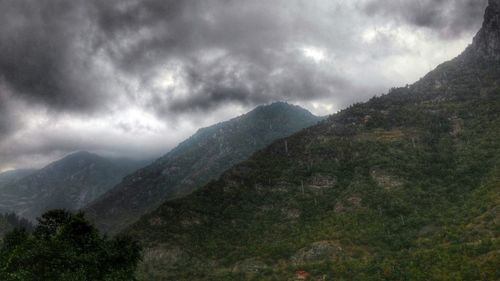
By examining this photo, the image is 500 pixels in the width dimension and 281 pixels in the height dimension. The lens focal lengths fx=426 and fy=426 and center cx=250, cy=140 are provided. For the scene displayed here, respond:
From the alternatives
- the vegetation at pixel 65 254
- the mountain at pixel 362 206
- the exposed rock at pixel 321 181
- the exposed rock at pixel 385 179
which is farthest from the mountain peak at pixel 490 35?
the vegetation at pixel 65 254

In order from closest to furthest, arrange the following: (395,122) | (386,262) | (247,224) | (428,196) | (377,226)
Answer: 1. (386,262)
2. (377,226)
3. (428,196)
4. (247,224)
5. (395,122)

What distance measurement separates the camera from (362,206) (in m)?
119

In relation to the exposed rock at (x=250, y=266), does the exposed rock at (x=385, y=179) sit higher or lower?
higher

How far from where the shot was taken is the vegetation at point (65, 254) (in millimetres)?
51062

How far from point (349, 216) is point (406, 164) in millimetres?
29443

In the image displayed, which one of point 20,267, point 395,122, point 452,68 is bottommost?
point 20,267

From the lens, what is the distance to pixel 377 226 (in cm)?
10988

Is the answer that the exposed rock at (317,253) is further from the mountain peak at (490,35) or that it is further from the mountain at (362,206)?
the mountain peak at (490,35)

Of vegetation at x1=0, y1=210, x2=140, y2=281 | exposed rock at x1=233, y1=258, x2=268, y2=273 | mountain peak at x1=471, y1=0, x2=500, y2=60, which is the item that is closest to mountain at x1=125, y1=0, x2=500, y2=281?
exposed rock at x1=233, y1=258, x2=268, y2=273

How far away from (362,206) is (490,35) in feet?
399

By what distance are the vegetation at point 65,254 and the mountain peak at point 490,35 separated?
178 metres

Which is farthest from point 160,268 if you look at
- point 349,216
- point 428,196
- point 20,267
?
point 428,196

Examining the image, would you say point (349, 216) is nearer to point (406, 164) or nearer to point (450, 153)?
point (406, 164)

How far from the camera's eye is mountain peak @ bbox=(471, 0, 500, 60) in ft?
605
